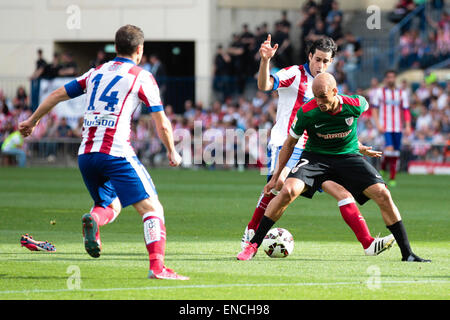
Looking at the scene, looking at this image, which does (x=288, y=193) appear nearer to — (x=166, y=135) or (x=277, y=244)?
(x=277, y=244)

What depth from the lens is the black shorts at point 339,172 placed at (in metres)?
8.97

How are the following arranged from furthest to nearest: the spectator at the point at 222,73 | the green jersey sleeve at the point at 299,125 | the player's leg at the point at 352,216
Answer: the spectator at the point at 222,73, the player's leg at the point at 352,216, the green jersey sleeve at the point at 299,125

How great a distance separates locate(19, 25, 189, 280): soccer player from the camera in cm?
750

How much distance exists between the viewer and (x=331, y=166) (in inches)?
357

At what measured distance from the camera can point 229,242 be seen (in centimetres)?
1071

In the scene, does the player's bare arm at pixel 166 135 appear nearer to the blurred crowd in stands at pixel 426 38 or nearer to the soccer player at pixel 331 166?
the soccer player at pixel 331 166

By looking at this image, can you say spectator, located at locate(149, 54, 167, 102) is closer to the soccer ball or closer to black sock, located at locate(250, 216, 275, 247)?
the soccer ball

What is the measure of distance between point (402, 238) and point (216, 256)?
1868 mm

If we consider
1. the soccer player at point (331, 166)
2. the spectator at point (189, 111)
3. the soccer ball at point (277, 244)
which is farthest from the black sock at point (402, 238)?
the spectator at point (189, 111)

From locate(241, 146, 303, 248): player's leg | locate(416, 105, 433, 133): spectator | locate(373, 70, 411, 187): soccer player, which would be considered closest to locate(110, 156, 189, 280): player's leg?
locate(241, 146, 303, 248): player's leg

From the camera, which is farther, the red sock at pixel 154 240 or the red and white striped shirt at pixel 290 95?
the red and white striped shirt at pixel 290 95

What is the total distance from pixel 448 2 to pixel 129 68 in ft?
87.8

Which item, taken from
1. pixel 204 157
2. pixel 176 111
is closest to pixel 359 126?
pixel 204 157

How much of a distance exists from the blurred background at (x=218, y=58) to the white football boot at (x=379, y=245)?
17772 millimetres
